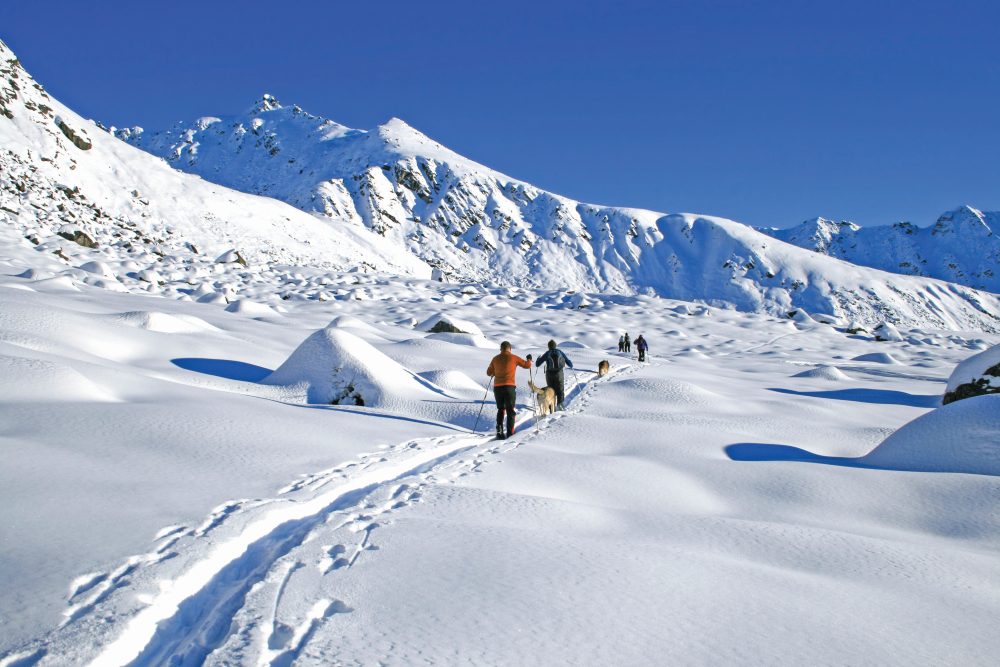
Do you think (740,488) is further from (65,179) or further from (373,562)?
(65,179)

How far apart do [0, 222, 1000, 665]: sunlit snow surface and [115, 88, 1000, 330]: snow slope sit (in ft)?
324

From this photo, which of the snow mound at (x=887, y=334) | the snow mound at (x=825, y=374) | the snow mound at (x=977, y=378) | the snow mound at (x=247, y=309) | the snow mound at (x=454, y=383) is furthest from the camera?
the snow mound at (x=887, y=334)

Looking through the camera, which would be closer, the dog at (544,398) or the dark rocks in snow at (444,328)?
the dog at (544,398)

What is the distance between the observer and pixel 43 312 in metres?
10.1

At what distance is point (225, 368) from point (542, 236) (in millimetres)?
128856

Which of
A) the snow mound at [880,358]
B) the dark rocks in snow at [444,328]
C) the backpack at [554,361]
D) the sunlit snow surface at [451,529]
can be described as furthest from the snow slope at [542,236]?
the sunlit snow surface at [451,529]

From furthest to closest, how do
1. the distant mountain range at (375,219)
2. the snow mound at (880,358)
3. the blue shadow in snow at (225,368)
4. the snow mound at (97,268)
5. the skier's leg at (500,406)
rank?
1. the distant mountain range at (375,219)
2. the snow mound at (97,268)
3. the snow mound at (880,358)
4. the blue shadow in snow at (225,368)
5. the skier's leg at (500,406)

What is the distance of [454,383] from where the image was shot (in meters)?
12.4

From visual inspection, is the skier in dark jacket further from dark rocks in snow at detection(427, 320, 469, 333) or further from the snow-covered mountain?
the snow-covered mountain

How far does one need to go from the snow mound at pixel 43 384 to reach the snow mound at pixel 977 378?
1565 centimetres

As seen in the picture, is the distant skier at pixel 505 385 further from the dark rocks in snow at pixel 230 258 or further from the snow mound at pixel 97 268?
the dark rocks in snow at pixel 230 258

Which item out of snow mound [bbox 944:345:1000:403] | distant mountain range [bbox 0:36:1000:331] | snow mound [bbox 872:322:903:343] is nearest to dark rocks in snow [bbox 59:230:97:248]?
distant mountain range [bbox 0:36:1000:331]

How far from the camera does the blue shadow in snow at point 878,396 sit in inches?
626

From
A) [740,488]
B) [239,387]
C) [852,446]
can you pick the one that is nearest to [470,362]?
[239,387]
